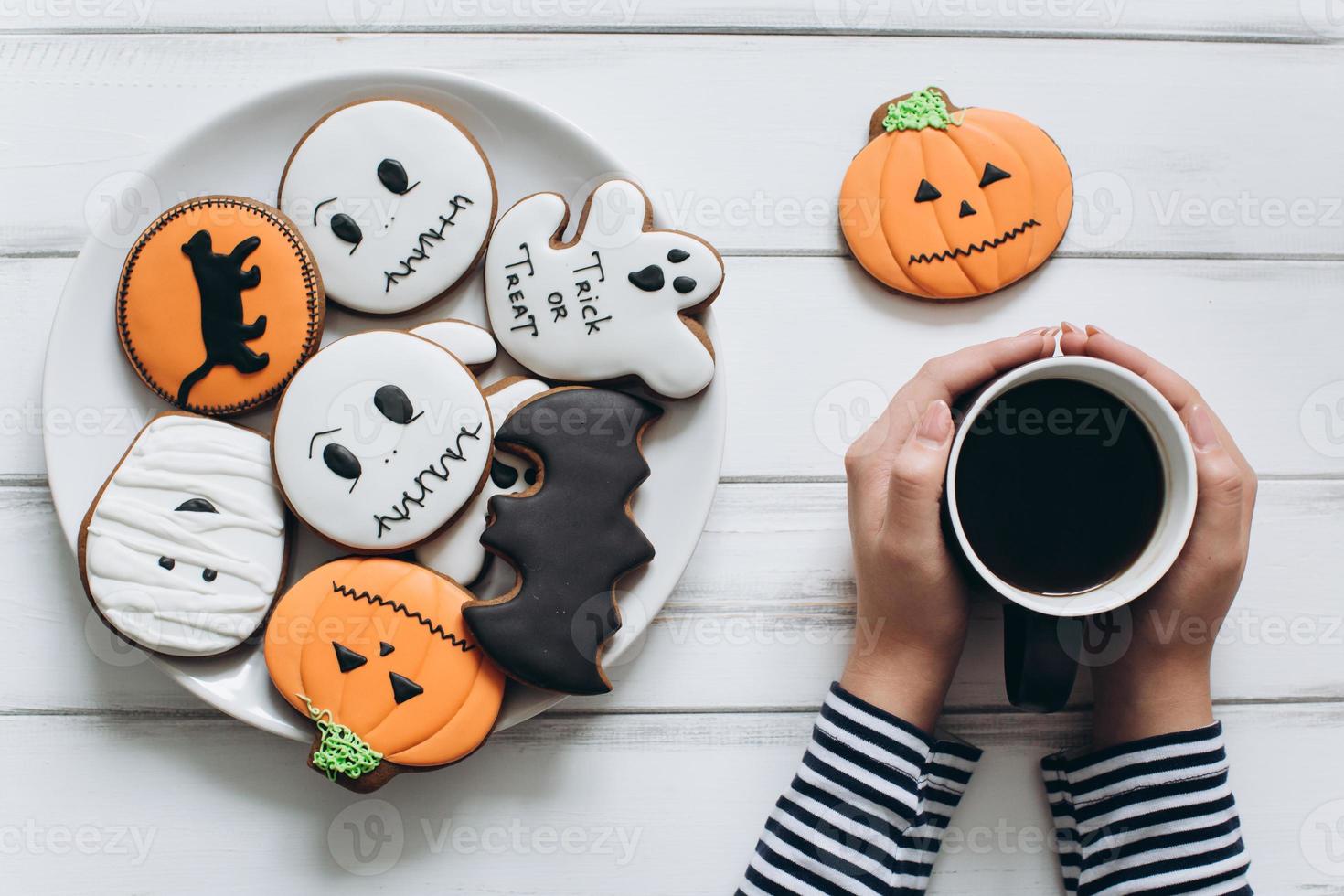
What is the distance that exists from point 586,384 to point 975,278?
15.4 inches

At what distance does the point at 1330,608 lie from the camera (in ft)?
3.05

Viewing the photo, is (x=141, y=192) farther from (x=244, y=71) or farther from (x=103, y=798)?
(x=103, y=798)

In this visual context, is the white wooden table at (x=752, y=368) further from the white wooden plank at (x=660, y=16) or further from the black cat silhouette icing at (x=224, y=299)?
the black cat silhouette icing at (x=224, y=299)

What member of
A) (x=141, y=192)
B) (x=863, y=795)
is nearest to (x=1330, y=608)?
(x=863, y=795)

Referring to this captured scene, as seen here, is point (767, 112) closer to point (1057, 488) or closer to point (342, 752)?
point (1057, 488)

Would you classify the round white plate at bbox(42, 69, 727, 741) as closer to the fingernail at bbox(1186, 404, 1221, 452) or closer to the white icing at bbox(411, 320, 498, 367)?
the white icing at bbox(411, 320, 498, 367)

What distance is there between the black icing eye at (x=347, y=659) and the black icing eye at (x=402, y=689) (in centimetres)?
3

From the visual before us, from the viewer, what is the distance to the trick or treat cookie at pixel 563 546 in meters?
0.79

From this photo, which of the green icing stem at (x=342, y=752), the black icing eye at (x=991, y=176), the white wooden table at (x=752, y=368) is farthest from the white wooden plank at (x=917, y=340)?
the green icing stem at (x=342, y=752)

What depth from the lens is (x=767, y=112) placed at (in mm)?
931

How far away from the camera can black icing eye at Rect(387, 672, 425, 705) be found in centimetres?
80

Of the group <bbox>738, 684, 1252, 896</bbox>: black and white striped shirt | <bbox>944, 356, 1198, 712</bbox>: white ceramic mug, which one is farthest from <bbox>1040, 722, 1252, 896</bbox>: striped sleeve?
<bbox>944, 356, 1198, 712</bbox>: white ceramic mug

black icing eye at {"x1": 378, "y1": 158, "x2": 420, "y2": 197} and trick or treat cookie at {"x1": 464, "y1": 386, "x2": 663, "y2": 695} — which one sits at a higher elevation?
black icing eye at {"x1": 378, "y1": 158, "x2": 420, "y2": 197}

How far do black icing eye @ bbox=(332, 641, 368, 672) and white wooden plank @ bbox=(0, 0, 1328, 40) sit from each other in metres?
0.60
